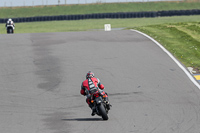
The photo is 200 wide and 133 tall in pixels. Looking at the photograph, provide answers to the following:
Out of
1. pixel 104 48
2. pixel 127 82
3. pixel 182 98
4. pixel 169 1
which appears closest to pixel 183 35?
pixel 104 48

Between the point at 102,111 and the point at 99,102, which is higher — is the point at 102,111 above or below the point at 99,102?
below

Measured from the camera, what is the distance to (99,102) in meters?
12.7

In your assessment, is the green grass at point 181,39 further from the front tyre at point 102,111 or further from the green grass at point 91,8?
the green grass at point 91,8

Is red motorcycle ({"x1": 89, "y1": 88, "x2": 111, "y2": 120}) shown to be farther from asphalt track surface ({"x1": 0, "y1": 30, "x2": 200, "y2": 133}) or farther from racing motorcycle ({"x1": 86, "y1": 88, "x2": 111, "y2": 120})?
asphalt track surface ({"x1": 0, "y1": 30, "x2": 200, "y2": 133})

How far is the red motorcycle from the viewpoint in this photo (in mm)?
12734

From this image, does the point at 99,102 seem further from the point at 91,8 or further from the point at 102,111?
the point at 91,8

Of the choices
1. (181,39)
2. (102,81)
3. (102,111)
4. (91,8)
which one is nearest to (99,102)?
(102,111)

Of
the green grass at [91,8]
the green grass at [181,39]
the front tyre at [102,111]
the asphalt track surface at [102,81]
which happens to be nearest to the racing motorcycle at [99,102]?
the front tyre at [102,111]

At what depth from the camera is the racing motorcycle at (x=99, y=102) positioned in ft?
41.8

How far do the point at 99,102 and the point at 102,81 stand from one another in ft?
18.1

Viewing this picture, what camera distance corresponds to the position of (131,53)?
2294cm

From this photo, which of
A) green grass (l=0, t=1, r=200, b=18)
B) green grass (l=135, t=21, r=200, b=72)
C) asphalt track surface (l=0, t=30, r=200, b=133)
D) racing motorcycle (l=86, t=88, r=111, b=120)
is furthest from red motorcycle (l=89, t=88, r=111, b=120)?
green grass (l=0, t=1, r=200, b=18)

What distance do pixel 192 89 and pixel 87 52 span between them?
7979 mm

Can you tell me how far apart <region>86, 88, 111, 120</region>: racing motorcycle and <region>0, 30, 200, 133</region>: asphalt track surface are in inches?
10.4
